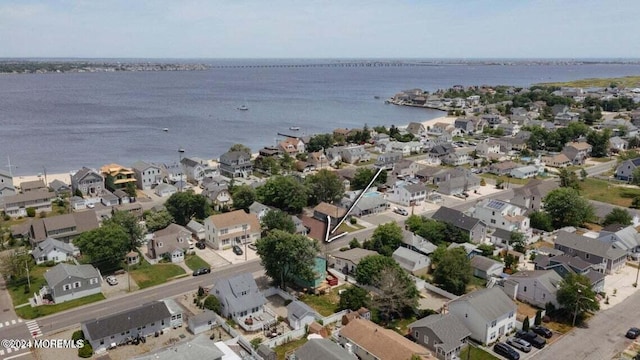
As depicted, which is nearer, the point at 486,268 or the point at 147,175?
the point at 486,268

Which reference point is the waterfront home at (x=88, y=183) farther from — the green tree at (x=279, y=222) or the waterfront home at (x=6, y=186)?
the green tree at (x=279, y=222)

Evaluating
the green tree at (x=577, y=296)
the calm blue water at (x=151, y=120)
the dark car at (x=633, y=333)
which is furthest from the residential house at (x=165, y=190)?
the dark car at (x=633, y=333)

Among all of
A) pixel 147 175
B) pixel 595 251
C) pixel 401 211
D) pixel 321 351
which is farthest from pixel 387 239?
pixel 147 175

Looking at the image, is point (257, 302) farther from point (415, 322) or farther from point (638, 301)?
point (638, 301)

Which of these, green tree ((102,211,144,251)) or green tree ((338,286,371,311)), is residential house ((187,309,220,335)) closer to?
green tree ((338,286,371,311))

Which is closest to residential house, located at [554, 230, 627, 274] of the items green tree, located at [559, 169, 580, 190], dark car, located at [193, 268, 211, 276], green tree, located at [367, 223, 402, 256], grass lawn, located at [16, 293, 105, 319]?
green tree, located at [367, 223, 402, 256]

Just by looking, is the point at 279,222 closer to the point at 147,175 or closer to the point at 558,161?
the point at 147,175
